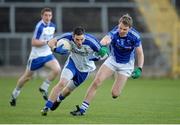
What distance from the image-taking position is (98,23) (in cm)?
3459

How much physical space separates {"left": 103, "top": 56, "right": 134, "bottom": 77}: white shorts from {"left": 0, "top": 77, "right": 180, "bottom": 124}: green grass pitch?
2.85 ft

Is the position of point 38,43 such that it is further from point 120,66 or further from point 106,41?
point 106,41

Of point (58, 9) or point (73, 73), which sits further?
point (58, 9)

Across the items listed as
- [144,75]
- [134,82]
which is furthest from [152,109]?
[144,75]

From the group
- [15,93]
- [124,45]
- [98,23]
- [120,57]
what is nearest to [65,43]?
[124,45]

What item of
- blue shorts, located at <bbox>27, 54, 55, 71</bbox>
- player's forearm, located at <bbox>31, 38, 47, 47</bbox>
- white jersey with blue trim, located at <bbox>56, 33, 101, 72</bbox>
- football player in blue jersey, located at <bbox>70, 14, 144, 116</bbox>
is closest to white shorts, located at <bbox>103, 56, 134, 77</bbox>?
football player in blue jersey, located at <bbox>70, 14, 144, 116</bbox>

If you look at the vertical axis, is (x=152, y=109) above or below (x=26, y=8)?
above

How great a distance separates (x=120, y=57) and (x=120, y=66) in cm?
19

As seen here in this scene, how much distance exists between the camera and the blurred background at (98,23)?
108ft

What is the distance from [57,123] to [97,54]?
7.66ft

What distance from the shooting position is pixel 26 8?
1380 inches

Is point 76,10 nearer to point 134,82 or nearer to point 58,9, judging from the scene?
point 58,9

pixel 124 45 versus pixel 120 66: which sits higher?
pixel 124 45

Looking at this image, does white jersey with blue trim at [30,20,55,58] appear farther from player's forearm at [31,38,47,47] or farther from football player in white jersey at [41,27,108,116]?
football player in white jersey at [41,27,108,116]
